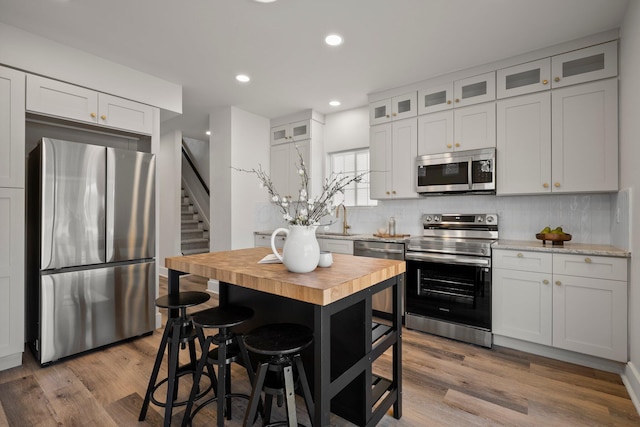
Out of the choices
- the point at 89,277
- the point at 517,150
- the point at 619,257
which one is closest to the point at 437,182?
the point at 517,150

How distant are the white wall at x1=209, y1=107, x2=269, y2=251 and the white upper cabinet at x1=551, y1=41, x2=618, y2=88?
377 centimetres

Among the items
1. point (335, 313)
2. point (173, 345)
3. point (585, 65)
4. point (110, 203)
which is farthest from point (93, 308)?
point (585, 65)

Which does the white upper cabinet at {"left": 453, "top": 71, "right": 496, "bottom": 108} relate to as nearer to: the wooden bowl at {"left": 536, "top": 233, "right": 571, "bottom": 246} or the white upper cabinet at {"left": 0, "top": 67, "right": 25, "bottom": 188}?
the wooden bowl at {"left": 536, "top": 233, "right": 571, "bottom": 246}

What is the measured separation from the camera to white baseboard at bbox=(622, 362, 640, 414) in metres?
2.04

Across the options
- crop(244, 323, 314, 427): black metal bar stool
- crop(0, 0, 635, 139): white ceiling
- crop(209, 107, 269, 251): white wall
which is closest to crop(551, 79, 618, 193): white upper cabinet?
crop(0, 0, 635, 139): white ceiling

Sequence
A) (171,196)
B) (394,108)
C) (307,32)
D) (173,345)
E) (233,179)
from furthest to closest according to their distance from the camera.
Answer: (171,196)
(233,179)
(394,108)
(307,32)
(173,345)

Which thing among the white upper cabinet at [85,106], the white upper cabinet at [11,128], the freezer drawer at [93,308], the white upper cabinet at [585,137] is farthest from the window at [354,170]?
the white upper cabinet at [11,128]

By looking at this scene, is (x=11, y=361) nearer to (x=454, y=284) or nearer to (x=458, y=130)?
(x=454, y=284)

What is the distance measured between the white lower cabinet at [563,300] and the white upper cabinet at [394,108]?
1.88 m

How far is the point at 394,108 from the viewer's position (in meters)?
3.89

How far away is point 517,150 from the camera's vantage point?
122 inches

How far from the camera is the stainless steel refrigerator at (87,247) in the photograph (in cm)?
260

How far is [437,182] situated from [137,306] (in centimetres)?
339

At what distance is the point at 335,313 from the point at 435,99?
2.96 metres
